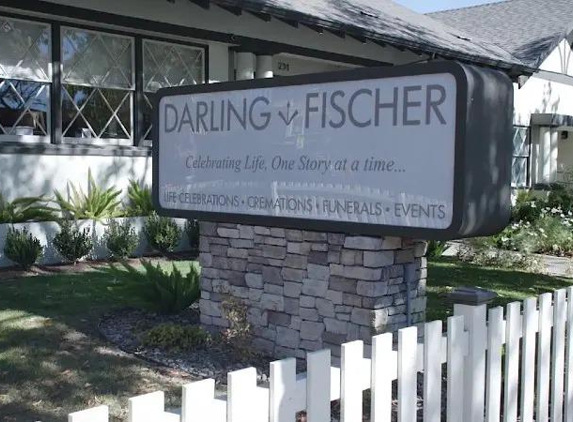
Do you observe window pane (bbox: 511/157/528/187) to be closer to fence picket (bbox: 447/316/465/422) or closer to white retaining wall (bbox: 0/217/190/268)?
white retaining wall (bbox: 0/217/190/268)

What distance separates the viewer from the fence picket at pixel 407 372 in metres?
2.93

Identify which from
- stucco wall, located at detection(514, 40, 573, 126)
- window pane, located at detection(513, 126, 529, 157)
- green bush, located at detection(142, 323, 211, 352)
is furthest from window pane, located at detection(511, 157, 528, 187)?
green bush, located at detection(142, 323, 211, 352)

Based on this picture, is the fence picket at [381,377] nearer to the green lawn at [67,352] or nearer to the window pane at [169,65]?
the green lawn at [67,352]

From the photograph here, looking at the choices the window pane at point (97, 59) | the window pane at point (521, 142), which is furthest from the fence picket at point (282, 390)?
the window pane at point (521, 142)

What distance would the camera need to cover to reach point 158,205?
652cm

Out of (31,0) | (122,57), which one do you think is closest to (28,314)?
(31,0)

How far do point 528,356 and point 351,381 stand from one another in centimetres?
140

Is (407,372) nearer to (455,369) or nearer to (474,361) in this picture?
(455,369)

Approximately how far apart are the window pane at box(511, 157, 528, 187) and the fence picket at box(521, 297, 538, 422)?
17840 mm

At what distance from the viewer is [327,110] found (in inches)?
206

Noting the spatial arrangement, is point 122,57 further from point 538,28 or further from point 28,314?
point 538,28

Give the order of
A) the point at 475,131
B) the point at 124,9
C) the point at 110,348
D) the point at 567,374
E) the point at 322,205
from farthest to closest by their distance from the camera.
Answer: the point at 124,9
the point at 110,348
the point at 322,205
the point at 475,131
the point at 567,374

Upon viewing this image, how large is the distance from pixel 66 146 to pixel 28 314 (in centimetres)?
469

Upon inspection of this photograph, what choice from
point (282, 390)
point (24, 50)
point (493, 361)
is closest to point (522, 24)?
point (24, 50)
